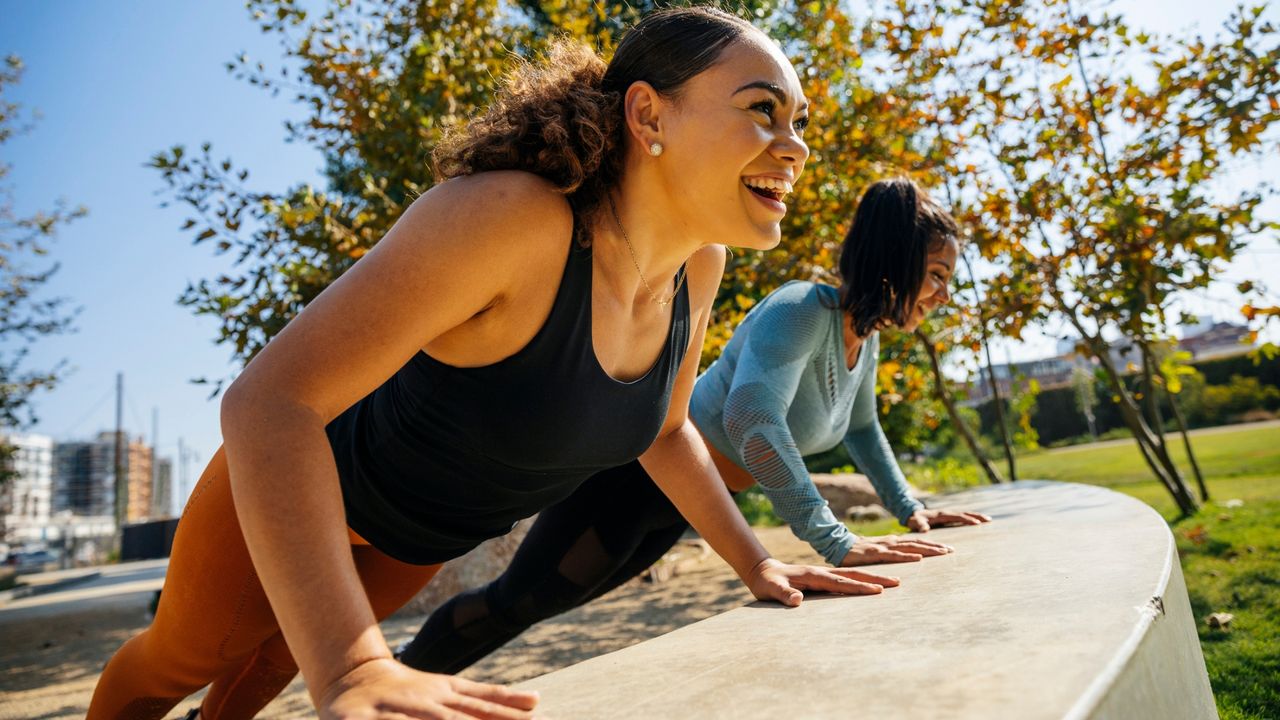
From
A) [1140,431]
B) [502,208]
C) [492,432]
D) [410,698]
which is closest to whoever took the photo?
[410,698]

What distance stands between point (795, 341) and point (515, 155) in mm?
1268

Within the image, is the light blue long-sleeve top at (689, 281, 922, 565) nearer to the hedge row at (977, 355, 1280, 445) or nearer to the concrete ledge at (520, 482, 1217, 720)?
the concrete ledge at (520, 482, 1217, 720)

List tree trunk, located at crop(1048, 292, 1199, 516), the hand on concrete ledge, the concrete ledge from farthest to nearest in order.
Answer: tree trunk, located at crop(1048, 292, 1199, 516), the hand on concrete ledge, the concrete ledge

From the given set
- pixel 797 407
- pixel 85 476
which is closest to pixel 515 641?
pixel 797 407

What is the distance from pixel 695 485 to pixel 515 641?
3.84m

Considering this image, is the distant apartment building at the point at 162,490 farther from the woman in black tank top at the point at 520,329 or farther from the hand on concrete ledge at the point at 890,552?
the hand on concrete ledge at the point at 890,552

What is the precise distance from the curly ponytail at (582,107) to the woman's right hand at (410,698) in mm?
869

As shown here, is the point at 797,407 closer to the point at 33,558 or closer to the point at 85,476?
the point at 33,558

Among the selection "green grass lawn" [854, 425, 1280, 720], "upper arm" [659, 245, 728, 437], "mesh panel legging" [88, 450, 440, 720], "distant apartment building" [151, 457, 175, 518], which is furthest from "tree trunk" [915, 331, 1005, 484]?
"distant apartment building" [151, 457, 175, 518]

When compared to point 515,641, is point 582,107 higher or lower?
higher

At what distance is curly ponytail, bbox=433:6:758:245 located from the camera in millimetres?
1538

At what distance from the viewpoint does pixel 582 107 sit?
1.65 m

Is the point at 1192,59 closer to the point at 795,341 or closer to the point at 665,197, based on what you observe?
A: the point at 795,341

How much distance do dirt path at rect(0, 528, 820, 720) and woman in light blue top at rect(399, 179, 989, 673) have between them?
90 centimetres
